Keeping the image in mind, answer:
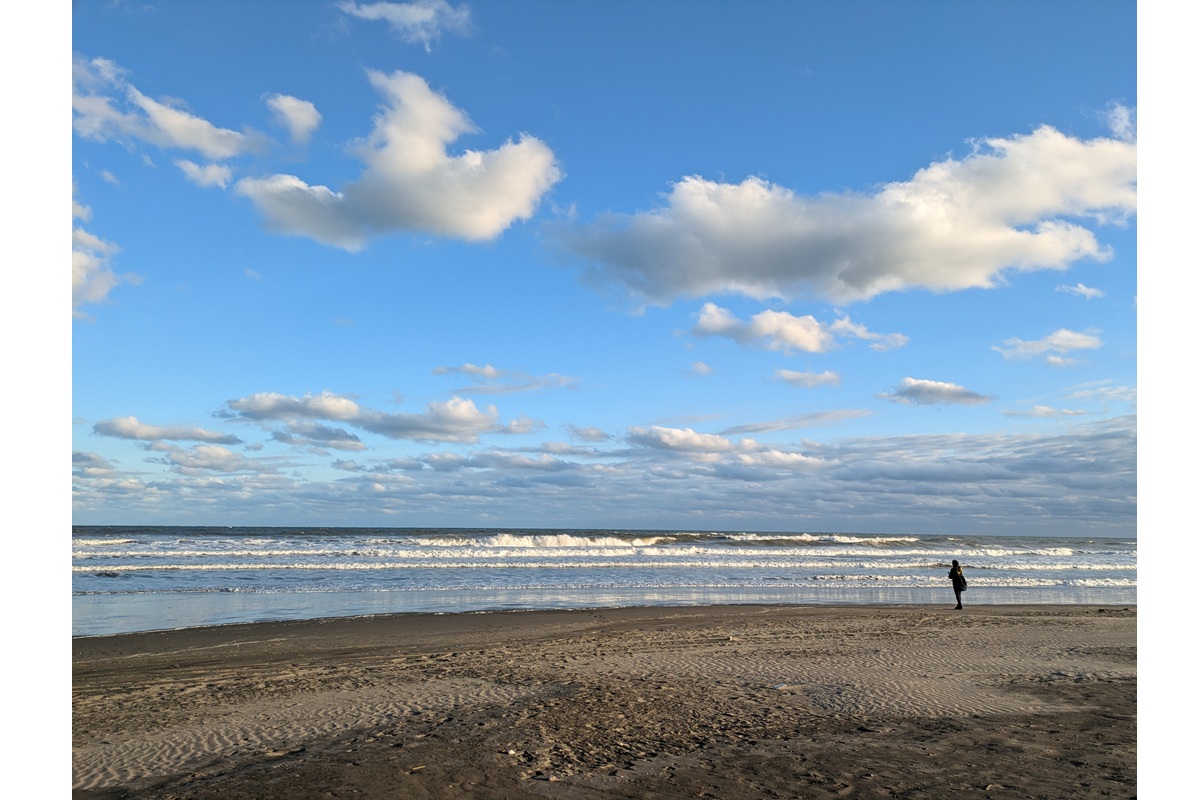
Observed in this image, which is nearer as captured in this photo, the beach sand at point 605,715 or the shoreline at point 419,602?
the beach sand at point 605,715

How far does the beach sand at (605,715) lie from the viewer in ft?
18.2

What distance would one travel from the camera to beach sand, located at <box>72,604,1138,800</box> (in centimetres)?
556

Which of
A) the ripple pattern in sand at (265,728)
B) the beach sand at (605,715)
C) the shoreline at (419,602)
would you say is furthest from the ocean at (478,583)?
the ripple pattern in sand at (265,728)

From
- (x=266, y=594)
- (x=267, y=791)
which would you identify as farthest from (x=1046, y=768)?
(x=266, y=594)

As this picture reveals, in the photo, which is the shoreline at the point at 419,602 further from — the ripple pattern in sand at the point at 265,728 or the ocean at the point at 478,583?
the ripple pattern in sand at the point at 265,728

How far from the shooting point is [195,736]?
6.94 m

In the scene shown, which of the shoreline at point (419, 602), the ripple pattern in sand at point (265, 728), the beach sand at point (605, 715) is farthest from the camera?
the shoreline at point (419, 602)

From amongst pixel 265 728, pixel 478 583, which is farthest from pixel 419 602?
pixel 265 728

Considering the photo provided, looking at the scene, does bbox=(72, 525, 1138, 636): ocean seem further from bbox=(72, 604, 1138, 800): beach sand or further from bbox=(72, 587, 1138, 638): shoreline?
bbox=(72, 604, 1138, 800): beach sand

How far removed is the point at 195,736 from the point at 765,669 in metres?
7.30

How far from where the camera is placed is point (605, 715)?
7.58 metres

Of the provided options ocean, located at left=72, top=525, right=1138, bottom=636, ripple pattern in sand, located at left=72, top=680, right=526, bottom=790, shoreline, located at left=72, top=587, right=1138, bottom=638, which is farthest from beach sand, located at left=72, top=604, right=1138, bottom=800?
ocean, located at left=72, top=525, right=1138, bottom=636

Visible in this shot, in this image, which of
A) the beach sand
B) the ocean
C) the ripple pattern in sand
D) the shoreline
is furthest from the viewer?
the ocean

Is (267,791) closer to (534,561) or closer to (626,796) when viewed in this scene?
(626,796)
